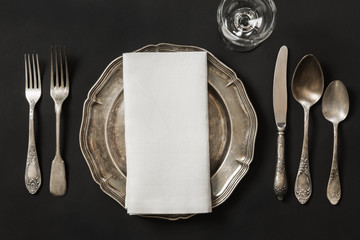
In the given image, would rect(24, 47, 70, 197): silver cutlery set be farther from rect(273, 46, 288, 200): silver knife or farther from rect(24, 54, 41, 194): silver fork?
rect(273, 46, 288, 200): silver knife

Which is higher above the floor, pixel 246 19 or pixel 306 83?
pixel 246 19

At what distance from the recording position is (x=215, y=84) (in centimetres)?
84

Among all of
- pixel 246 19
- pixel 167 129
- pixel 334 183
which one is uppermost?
pixel 246 19

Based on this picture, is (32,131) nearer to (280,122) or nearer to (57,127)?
(57,127)

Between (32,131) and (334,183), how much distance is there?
0.59m

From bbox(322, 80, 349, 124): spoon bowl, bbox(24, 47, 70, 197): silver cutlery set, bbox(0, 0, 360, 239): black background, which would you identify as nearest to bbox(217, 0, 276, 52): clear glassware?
bbox(0, 0, 360, 239): black background

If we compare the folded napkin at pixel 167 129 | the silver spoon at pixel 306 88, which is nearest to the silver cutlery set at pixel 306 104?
the silver spoon at pixel 306 88

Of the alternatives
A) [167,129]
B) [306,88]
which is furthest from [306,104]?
[167,129]

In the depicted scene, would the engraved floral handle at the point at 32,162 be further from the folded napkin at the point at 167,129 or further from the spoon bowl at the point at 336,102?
the spoon bowl at the point at 336,102

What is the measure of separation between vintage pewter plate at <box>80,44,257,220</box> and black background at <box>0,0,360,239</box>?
0.12 ft

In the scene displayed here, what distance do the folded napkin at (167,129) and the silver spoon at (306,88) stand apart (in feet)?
0.59

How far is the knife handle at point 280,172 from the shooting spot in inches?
32.8

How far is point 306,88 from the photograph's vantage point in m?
0.85

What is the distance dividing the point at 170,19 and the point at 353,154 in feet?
1.47
